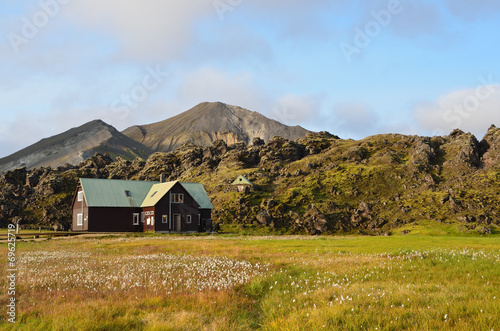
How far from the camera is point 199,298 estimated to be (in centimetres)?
1329

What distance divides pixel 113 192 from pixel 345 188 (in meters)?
80.3

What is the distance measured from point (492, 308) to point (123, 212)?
83.9m

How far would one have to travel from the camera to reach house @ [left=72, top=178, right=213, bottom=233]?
8281cm

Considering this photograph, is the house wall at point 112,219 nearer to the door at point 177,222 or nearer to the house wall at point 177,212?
the house wall at point 177,212

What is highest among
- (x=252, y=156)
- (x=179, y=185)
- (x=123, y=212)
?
(x=252, y=156)

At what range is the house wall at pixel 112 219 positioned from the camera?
82.7 m

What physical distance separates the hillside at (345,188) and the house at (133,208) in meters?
29.3

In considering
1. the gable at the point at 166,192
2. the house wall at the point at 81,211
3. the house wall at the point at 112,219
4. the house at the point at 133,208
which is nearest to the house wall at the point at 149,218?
the house at the point at 133,208

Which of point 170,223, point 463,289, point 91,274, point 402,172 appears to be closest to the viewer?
point 463,289

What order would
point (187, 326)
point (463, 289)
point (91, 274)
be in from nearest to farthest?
1. point (187, 326)
2. point (463, 289)
3. point (91, 274)

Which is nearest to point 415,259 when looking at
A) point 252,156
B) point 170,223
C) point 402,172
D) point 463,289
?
point 463,289

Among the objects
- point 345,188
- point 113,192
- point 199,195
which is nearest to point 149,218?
point 113,192

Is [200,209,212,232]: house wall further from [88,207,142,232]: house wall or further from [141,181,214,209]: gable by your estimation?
[88,207,142,232]: house wall

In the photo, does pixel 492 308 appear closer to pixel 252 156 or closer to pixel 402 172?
pixel 402 172
